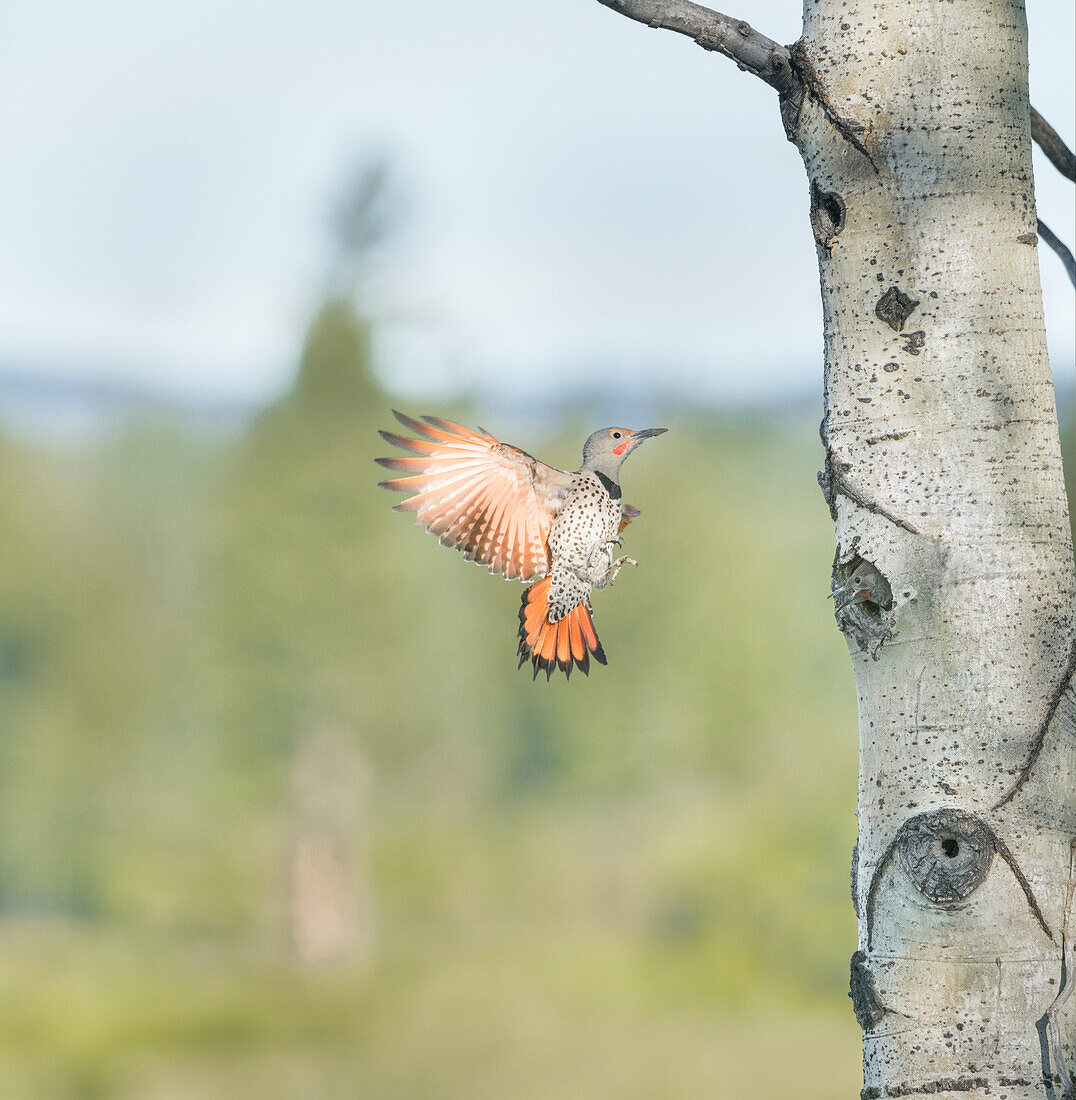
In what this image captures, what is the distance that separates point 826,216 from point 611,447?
0.44 metres

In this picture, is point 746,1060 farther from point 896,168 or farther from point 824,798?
point 896,168

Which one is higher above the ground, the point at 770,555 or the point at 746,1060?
the point at 770,555

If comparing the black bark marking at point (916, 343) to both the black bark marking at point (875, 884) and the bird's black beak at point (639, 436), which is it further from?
the black bark marking at point (875, 884)

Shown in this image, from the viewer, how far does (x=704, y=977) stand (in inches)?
484

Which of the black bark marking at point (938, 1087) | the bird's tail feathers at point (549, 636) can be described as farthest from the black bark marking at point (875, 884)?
the bird's tail feathers at point (549, 636)

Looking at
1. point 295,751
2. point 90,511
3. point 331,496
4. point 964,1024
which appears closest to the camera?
point 964,1024

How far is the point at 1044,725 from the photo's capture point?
1075mm

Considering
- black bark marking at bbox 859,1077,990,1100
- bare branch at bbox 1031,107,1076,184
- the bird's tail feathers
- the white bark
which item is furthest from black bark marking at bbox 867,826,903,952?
bare branch at bbox 1031,107,1076,184

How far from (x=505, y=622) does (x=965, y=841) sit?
11389mm

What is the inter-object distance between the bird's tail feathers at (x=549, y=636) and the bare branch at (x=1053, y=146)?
93cm

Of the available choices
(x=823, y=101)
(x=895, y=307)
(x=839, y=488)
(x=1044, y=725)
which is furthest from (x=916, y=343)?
(x=1044, y=725)

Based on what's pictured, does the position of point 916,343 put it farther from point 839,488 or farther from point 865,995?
point 865,995

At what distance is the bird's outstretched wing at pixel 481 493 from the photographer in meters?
0.84

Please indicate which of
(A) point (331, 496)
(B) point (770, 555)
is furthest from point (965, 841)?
(B) point (770, 555)
